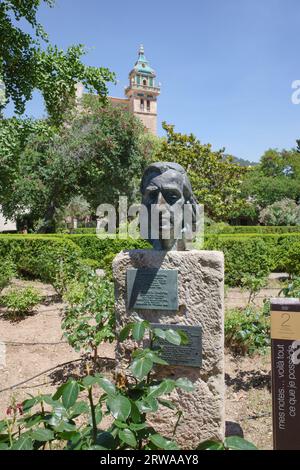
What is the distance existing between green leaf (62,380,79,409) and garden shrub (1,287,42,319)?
5462 mm

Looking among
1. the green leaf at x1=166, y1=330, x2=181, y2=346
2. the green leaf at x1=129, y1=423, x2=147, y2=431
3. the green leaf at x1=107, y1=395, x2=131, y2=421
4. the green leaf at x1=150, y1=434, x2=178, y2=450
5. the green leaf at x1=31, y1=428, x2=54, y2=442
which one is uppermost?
the green leaf at x1=166, y1=330, x2=181, y2=346

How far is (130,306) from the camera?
3.04 metres

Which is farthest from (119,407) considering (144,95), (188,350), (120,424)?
(144,95)

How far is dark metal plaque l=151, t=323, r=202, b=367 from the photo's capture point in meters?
2.87

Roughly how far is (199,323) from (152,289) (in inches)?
18.3

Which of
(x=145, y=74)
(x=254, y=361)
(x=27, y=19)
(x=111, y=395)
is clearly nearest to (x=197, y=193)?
(x=27, y=19)

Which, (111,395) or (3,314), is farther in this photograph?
(3,314)

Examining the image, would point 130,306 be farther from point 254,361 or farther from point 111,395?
point 254,361

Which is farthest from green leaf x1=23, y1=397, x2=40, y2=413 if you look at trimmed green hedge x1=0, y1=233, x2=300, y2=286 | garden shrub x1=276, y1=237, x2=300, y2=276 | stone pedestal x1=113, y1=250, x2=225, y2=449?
garden shrub x1=276, y1=237, x2=300, y2=276

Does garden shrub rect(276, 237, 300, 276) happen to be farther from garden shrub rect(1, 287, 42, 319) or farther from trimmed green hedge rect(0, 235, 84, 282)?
garden shrub rect(1, 287, 42, 319)

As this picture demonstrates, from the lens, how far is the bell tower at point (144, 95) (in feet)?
187

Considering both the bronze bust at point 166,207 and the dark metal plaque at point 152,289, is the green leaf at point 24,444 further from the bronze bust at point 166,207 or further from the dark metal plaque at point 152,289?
the bronze bust at point 166,207

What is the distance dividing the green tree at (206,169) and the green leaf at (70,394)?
56.6 feet
